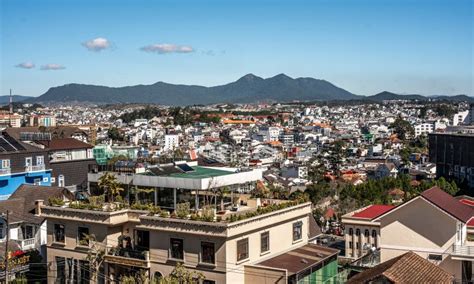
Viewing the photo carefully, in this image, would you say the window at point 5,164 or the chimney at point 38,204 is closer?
the chimney at point 38,204

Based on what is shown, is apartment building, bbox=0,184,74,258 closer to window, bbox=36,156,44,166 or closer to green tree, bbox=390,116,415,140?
window, bbox=36,156,44,166

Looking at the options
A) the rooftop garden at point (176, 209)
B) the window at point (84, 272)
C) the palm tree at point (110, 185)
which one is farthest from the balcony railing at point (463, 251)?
the window at point (84, 272)

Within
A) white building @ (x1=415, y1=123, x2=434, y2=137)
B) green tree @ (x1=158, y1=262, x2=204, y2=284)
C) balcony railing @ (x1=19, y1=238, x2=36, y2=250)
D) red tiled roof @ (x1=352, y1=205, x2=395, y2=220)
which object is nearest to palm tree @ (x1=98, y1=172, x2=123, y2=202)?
green tree @ (x1=158, y1=262, x2=204, y2=284)

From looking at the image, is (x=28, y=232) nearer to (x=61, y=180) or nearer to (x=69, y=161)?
(x=61, y=180)

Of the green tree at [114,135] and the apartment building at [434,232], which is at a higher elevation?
the apartment building at [434,232]

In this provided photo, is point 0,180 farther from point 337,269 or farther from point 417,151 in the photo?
point 417,151

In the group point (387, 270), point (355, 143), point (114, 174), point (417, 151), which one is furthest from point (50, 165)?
point (355, 143)

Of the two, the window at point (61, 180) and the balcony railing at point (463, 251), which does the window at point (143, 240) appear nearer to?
the balcony railing at point (463, 251)
